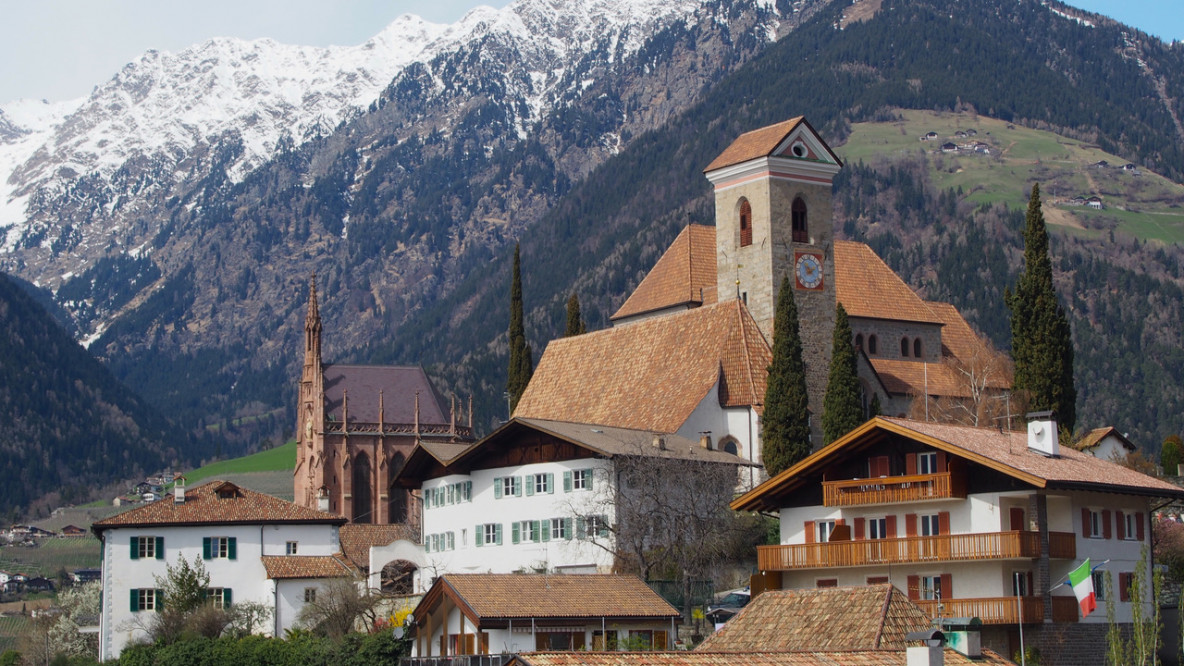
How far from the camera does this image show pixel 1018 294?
3194 inches

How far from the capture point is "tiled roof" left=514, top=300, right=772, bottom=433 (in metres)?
88.5

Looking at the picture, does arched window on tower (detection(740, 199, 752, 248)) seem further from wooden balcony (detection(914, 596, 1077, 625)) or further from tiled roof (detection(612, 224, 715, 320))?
wooden balcony (detection(914, 596, 1077, 625))

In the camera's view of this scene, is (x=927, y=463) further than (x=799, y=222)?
No

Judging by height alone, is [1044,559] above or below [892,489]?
below

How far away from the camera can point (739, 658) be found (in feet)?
122

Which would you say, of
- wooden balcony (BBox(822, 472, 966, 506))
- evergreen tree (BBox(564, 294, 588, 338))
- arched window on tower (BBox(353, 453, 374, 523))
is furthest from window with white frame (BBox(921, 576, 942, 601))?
arched window on tower (BBox(353, 453, 374, 523))

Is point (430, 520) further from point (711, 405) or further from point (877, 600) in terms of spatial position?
point (877, 600)

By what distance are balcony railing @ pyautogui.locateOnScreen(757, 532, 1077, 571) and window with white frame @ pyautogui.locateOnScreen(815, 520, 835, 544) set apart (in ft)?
4.80

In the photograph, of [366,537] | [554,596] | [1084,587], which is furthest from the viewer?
[366,537]

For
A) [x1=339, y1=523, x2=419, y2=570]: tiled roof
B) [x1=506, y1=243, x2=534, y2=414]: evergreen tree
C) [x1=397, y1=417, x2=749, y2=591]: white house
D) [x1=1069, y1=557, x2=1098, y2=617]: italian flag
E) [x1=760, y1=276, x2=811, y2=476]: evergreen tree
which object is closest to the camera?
[x1=1069, y1=557, x2=1098, y2=617]: italian flag

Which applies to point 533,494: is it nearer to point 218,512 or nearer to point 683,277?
point 218,512

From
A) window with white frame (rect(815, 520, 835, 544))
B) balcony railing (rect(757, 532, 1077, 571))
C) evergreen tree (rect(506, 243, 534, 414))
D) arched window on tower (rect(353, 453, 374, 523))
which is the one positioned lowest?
balcony railing (rect(757, 532, 1077, 571))

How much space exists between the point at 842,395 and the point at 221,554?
1149 inches

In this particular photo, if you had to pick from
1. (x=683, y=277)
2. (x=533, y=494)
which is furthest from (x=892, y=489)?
(x=683, y=277)
